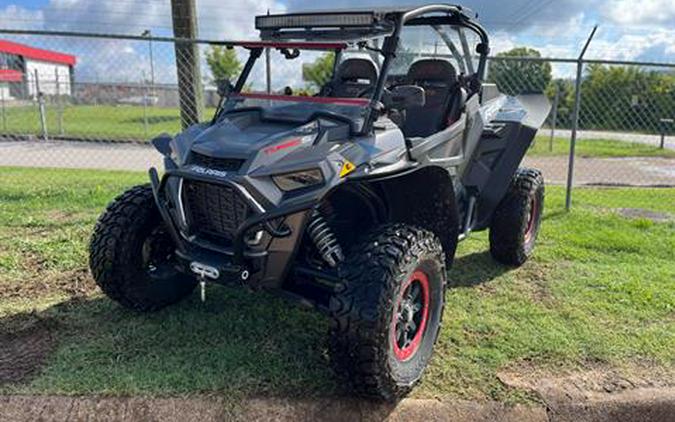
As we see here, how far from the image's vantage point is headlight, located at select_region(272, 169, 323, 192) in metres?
3.02

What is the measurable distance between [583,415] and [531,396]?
286 mm

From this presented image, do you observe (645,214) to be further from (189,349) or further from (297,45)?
(189,349)

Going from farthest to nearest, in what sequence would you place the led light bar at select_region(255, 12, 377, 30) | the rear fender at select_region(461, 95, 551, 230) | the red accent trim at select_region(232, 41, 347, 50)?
the rear fender at select_region(461, 95, 551, 230)
the red accent trim at select_region(232, 41, 347, 50)
the led light bar at select_region(255, 12, 377, 30)

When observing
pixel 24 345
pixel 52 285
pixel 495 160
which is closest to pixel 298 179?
pixel 24 345

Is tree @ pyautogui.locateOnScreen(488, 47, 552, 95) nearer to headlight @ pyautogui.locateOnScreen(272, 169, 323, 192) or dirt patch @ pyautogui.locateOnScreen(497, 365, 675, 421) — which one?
dirt patch @ pyautogui.locateOnScreen(497, 365, 675, 421)

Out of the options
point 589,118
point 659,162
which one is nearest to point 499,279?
point 589,118

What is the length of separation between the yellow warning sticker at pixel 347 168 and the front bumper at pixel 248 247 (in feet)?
0.78

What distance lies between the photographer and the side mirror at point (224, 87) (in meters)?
4.17

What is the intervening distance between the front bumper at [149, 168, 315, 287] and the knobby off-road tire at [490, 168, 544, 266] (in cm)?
259

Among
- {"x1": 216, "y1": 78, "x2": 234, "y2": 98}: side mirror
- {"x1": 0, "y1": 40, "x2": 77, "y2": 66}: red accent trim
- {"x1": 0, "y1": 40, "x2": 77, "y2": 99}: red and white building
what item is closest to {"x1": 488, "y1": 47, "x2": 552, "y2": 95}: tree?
{"x1": 216, "y1": 78, "x2": 234, "y2": 98}: side mirror

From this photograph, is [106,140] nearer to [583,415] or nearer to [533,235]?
[533,235]

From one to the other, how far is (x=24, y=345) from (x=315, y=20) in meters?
2.66

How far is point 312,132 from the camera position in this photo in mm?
3260

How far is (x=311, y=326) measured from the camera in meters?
3.93
